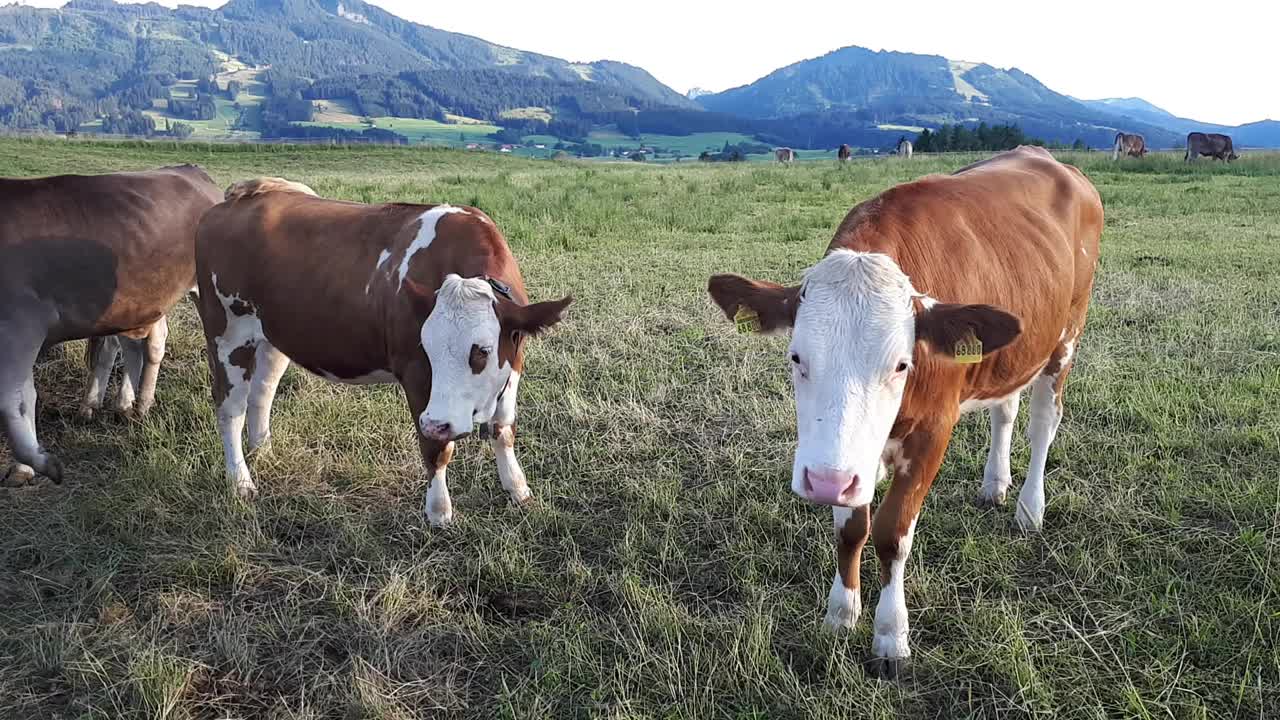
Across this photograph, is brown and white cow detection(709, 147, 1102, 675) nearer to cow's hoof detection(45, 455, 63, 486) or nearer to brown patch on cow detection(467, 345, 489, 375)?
brown patch on cow detection(467, 345, 489, 375)

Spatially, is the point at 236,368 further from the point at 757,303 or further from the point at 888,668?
the point at 888,668

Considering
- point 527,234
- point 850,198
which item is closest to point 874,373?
point 527,234

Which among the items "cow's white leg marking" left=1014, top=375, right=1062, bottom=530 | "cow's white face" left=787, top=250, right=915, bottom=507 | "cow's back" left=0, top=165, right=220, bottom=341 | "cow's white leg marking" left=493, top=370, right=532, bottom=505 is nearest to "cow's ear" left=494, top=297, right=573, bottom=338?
"cow's white leg marking" left=493, top=370, right=532, bottom=505

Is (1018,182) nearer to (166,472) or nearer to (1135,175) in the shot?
(166,472)

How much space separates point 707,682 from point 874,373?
50.9 inches

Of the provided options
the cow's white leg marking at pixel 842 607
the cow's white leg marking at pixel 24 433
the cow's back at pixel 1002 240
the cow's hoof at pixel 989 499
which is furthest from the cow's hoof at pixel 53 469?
the cow's hoof at pixel 989 499

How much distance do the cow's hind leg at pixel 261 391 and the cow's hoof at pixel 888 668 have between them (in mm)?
3834

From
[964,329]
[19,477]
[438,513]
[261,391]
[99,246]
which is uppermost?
[964,329]

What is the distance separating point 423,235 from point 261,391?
1.71 metres

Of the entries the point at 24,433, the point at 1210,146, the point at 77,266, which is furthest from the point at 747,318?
the point at 1210,146

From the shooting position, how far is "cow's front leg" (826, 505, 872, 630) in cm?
312

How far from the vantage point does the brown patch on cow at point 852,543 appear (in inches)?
121

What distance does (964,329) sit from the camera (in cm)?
253

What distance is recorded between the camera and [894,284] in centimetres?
254
